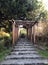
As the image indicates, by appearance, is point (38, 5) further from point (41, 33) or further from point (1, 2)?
→ point (1, 2)

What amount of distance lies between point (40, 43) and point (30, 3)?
4.14 m

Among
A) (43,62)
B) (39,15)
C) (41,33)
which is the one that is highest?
(39,15)

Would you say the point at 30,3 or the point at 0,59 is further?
the point at 30,3

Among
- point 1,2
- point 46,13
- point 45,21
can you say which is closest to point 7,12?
point 1,2

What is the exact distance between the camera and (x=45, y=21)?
2067 cm

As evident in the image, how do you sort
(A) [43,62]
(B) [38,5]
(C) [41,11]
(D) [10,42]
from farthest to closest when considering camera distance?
(C) [41,11] → (B) [38,5] → (D) [10,42] → (A) [43,62]

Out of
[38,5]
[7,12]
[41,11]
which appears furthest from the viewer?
[41,11]

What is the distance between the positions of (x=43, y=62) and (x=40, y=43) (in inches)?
296

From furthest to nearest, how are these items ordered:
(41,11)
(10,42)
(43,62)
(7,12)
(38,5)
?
(41,11), (38,5), (7,12), (10,42), (43,62)

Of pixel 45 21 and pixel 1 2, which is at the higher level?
pixel 1 2

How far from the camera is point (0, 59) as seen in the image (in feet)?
39.9

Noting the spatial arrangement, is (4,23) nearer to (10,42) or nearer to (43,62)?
(10,42)

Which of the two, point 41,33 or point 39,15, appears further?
point 39,15

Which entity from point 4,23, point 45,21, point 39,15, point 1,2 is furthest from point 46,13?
point 1,2
